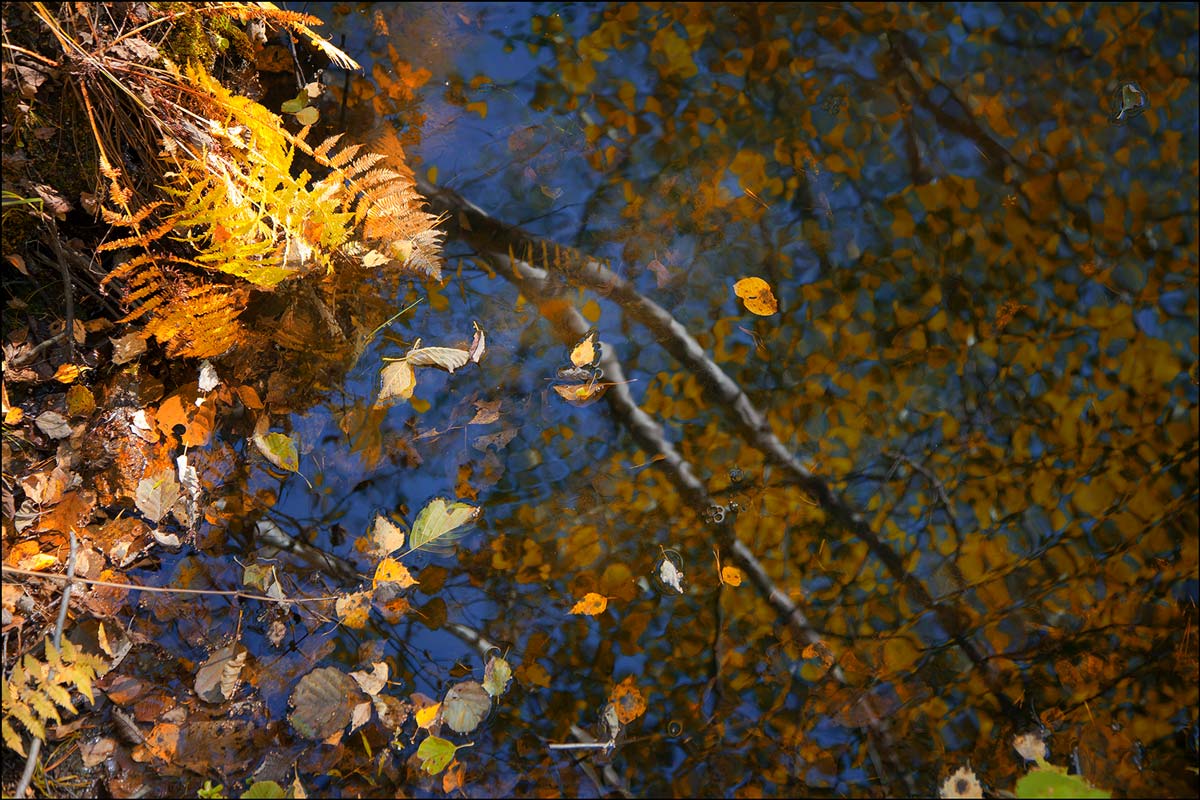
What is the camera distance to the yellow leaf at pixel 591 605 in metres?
2.11

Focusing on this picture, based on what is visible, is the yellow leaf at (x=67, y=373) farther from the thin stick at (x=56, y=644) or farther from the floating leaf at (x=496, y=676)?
the floating leaf at (x=496, y=676)

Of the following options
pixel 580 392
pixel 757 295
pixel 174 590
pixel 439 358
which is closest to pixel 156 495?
pixel 174 590

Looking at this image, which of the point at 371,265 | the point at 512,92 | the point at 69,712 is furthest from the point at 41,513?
the point at 512,92

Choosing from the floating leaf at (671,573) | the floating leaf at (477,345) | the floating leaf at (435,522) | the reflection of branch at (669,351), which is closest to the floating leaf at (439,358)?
the floating leaf at (477,345)

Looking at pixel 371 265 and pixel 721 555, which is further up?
pixel 721 555

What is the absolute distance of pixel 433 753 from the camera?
2035 millimetres

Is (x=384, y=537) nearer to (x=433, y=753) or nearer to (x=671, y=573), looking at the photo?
(x=433, y=753)

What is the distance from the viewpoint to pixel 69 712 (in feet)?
6.24

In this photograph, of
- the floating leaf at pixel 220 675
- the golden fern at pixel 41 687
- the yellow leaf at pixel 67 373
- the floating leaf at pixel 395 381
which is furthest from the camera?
the floating leaf at pixel 395 381

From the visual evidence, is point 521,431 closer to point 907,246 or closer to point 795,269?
point 795,269

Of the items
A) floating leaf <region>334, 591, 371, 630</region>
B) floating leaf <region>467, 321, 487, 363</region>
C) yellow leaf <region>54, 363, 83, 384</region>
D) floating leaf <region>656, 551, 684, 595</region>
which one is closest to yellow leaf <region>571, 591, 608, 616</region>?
floating leaf <region>656, 551, 684, 595</region>

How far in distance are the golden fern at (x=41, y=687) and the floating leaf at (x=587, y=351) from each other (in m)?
1.48

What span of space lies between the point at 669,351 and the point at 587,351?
25 cm

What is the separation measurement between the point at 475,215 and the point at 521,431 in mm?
665
